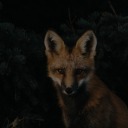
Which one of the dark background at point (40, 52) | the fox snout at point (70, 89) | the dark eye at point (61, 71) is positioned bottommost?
the dark background at point (40, 52)

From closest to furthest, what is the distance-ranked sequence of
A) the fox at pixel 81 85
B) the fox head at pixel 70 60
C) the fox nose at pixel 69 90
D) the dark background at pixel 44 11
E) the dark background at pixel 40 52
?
the fox nose at pixel 69 90 → the fox head at pixel 70 60 → the fox at pixel 81 85 → the dark background at pixel 40 52 → the dark background at pixel 44 11

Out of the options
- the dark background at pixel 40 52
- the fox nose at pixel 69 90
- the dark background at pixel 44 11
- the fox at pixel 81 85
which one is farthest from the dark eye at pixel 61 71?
the dark background at pixel 44 11

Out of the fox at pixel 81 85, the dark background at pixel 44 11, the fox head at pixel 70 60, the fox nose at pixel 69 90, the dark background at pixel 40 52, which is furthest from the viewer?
the dark background at pixel 44 11

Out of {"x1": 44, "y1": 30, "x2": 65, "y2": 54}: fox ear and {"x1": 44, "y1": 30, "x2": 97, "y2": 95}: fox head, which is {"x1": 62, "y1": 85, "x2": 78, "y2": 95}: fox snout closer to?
{"x1": 44, "y1": 30, "x2": 97, "y2": 95}: fox head

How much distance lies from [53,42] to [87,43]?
0.41 metres

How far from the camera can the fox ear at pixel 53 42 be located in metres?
7.06

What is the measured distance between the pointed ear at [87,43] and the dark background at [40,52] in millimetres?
724

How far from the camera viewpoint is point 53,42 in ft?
23.4

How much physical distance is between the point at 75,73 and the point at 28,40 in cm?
107

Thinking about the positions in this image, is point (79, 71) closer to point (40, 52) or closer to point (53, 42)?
point (53, 42)

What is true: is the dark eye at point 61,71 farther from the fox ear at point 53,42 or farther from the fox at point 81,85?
the fox ear at point 53,42

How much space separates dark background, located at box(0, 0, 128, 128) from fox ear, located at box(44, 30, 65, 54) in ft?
1.12

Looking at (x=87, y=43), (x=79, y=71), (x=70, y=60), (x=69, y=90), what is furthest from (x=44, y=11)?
(x=69, y=90)

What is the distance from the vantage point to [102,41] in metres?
8.08
